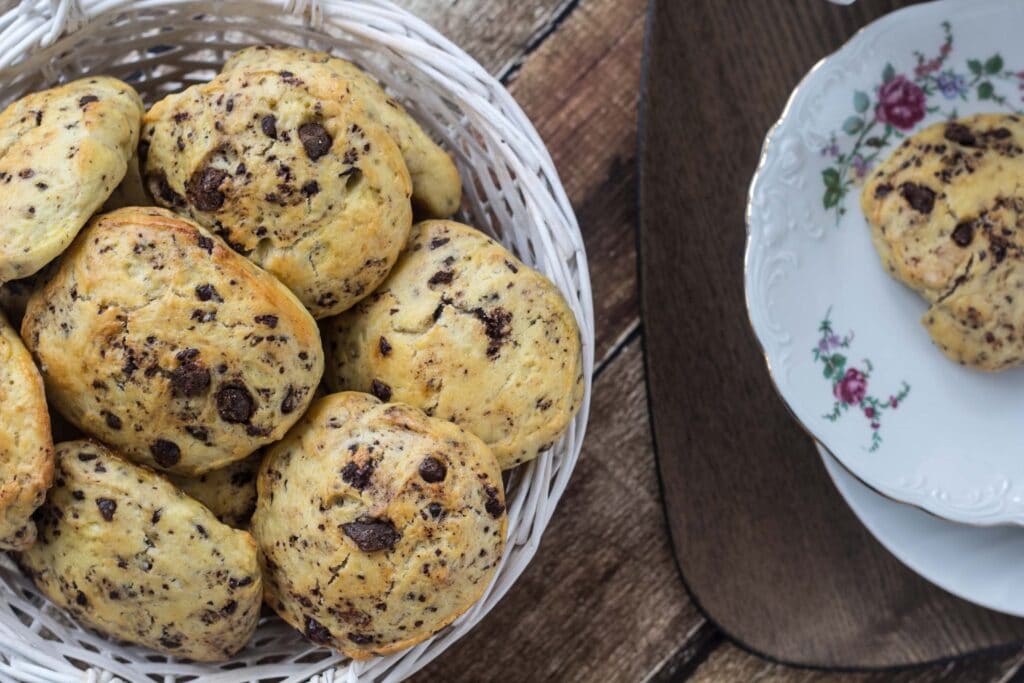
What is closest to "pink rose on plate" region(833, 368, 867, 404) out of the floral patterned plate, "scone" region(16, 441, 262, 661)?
the floral patterned plate

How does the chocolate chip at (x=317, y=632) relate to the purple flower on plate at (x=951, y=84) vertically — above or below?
below

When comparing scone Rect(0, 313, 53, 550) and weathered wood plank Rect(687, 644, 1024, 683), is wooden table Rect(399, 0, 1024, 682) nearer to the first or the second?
weathered wood plank Rect(687, 644, 1024, 683)

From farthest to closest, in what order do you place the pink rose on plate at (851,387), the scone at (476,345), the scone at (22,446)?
the pink rose on plate at (851,387), the scone at (476,345), the scone at (22,446)

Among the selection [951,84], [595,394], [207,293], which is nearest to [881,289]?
[951,84]

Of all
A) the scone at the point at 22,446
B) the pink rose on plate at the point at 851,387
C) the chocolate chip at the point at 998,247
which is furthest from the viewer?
the pink rose on plate at the point at 851,387

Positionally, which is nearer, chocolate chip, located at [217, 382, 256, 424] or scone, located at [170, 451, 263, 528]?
chocolate chip, located at [217, 382, 256, 424]

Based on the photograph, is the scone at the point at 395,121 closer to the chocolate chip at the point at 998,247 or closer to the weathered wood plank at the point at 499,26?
the weathered wood plank at the point at 499,26

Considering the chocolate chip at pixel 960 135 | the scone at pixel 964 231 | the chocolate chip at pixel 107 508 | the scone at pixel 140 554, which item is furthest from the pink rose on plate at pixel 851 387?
the chocolate chip at pixel 107 508
